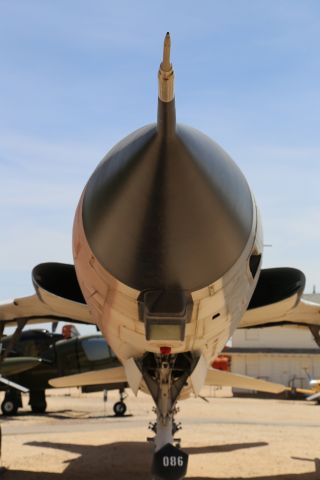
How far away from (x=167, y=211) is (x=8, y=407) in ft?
70.9

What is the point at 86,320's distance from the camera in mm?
10281

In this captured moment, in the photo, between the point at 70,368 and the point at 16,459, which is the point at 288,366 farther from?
the point at 16,459

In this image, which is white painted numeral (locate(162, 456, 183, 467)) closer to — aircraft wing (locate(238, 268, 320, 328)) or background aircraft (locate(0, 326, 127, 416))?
aircraft wing (locate(238, 268, 320, 328))

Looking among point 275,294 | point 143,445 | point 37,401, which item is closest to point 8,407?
point 37,401

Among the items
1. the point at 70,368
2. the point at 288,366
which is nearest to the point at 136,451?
the point at 70,368

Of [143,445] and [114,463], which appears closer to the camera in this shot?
[114,463]

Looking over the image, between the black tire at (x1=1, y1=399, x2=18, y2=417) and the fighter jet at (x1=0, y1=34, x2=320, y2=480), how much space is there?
61.9 feet

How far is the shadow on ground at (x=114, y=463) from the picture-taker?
10.9 m

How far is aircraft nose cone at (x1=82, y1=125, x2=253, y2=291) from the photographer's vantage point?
5.10m

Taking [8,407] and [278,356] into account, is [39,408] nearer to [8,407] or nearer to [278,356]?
[8,407]

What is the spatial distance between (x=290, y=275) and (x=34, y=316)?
5.42 metres

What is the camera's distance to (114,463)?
495 inches

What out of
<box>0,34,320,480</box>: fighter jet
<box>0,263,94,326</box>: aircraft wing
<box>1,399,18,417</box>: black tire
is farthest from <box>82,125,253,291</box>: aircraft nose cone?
<box>1,399,18,417</box>: black tire

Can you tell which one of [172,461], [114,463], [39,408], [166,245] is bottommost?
[114,463]
